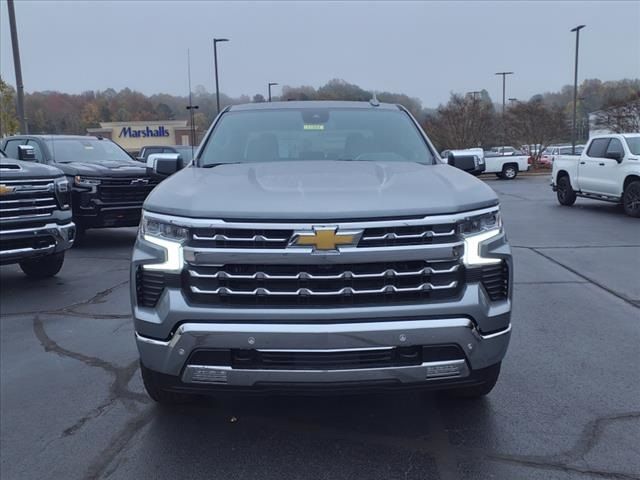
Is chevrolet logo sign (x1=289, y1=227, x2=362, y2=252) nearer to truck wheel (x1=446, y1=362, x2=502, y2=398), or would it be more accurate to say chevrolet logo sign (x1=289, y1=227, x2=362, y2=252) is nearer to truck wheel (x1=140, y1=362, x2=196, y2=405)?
truck wheel (x1=140, y1=362, x2=196, y2=405)

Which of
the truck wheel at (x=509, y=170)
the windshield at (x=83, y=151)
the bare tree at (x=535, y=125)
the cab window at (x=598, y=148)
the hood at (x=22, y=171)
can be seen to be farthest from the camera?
the bare tree at (x=535, y=125)

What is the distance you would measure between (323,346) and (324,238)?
0.50 metres

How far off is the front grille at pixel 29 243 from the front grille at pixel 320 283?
15.9 ft

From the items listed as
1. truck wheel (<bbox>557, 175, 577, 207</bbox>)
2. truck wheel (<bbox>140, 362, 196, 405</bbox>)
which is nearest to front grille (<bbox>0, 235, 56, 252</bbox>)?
truck wheel (<bbox>140, 362, 196, 405</bbox>)

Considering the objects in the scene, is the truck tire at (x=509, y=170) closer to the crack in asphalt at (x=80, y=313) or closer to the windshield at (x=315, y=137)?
the crack in asphalt at (x=80, y=313)

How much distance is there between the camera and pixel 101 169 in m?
10.0

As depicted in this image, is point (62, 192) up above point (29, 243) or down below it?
above

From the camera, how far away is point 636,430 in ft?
11.4

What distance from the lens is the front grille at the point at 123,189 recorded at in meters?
9.95

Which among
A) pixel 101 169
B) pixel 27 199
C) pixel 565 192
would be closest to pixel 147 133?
pixel 565 192

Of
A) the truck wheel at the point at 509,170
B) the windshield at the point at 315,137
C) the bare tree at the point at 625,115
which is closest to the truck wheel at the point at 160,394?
the windshield at the point at 315,137

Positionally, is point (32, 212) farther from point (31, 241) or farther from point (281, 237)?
point (281, 237)

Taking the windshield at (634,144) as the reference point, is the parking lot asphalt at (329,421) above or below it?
below

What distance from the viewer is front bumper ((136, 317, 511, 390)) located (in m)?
2.78
